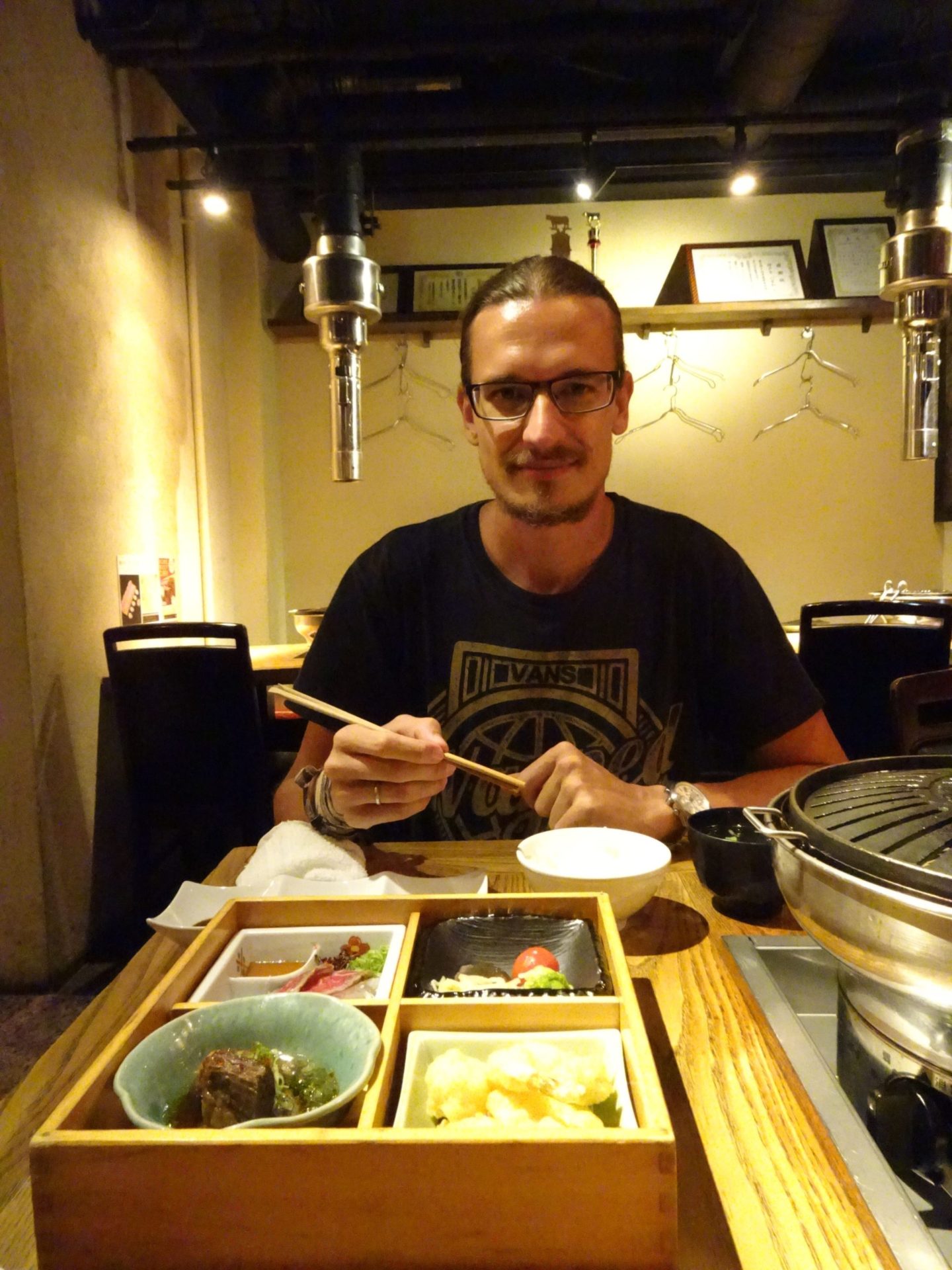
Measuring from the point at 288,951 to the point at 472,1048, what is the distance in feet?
0.90

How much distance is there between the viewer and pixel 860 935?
55cm

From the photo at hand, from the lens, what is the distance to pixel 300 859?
1050 millimetres

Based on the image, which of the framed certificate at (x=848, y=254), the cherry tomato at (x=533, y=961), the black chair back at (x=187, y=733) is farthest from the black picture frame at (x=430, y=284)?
the cherry tomato at (x=533, y=961)

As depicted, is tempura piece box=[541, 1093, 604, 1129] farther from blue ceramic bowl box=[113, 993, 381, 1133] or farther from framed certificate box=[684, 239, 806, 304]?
framed certificate box=[684, 239, 806, 304]

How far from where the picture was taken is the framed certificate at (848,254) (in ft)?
13.6

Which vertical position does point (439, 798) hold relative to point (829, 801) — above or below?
below

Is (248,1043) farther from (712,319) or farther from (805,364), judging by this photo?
(805,364)

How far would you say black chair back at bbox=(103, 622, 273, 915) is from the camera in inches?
96.0

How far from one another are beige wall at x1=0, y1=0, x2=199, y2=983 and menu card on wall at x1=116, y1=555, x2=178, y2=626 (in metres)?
0.07

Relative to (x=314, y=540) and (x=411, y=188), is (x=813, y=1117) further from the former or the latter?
(x=314, y=540)

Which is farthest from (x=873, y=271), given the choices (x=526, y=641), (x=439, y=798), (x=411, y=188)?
(x=439, y=798)

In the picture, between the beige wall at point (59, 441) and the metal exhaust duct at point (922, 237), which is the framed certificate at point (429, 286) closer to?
the beige wall at point (59, 441)

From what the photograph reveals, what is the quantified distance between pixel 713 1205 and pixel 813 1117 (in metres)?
0.13

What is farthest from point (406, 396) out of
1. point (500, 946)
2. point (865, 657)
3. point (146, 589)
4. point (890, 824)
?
point (890, 824)
